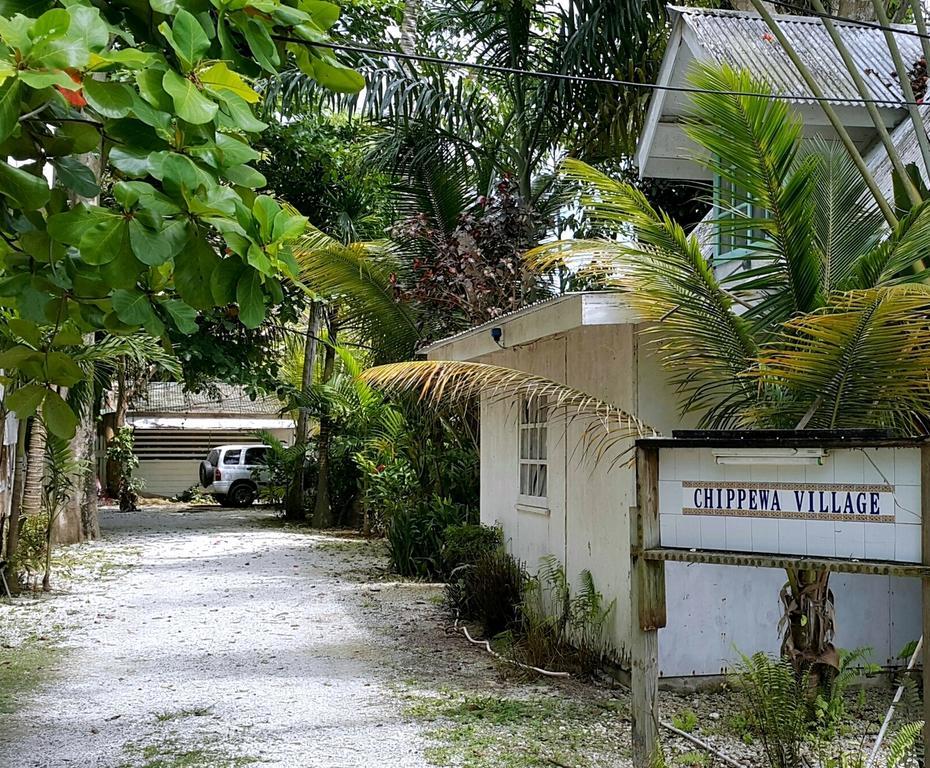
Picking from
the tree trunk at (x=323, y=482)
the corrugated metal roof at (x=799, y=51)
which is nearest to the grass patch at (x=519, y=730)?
the corrugated metal roof at (x=799, y=51)

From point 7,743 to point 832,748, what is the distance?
16.6 feet

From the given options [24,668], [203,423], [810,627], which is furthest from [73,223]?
[203,423]

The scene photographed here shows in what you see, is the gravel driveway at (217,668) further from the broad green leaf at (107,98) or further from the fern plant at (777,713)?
the broad green leaf at (107,98)

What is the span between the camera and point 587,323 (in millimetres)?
7195

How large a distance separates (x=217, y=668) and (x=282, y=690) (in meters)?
1.04

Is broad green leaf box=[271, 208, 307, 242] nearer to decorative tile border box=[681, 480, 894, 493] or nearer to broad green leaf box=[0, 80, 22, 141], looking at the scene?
broad green leaf box=[0, 80, 22, 141]

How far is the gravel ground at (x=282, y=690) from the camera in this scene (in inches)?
245

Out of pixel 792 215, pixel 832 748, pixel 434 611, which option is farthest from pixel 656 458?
pixel 434 611

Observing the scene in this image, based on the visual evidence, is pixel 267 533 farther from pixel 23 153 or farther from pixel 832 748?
pixel 23 153

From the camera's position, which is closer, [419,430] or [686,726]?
[686,726]

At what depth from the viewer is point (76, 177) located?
2.96 meters

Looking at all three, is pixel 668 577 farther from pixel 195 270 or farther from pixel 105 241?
pixel 105 241

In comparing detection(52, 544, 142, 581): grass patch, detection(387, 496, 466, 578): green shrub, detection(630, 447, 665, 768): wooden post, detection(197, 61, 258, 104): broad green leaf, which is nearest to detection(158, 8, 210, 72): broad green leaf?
detection(197, 61, 258, 104): broad green leaf

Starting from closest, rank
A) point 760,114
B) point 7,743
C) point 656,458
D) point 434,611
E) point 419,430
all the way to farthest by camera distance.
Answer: point 656,458
point 760,114
point 7,743
point 434,611
point 419,430
